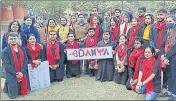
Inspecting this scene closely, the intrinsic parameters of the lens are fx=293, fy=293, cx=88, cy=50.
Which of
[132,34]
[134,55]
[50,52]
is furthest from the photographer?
[50,52]

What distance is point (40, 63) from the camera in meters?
6.59

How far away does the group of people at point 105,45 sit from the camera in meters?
5.80

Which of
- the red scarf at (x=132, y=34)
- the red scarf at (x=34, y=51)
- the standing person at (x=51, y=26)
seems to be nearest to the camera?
the red scarf at (x=34, y=51)

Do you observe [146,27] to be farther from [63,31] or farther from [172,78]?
[63,31]

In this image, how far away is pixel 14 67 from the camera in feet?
19.8

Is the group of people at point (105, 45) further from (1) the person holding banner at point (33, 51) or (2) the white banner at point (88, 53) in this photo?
→ (2) the white banner at point (88, 53)

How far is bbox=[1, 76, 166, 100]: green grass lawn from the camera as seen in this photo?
5.95 meters

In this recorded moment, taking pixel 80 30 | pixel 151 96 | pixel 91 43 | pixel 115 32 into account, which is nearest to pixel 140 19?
pixel 115 32

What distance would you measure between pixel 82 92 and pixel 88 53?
1.21 meters

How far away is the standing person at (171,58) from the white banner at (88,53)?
5.17 ft

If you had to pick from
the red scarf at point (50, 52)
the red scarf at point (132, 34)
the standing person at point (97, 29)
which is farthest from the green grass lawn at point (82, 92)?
the standing person at point (97, 29)

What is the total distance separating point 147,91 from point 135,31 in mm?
1661

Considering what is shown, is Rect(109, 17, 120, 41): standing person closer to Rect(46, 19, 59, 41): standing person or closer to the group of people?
the group of people

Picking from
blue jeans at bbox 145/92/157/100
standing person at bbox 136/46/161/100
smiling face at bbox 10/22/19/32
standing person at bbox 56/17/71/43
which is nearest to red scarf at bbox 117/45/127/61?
standing person at bbox 136/46/161/100
